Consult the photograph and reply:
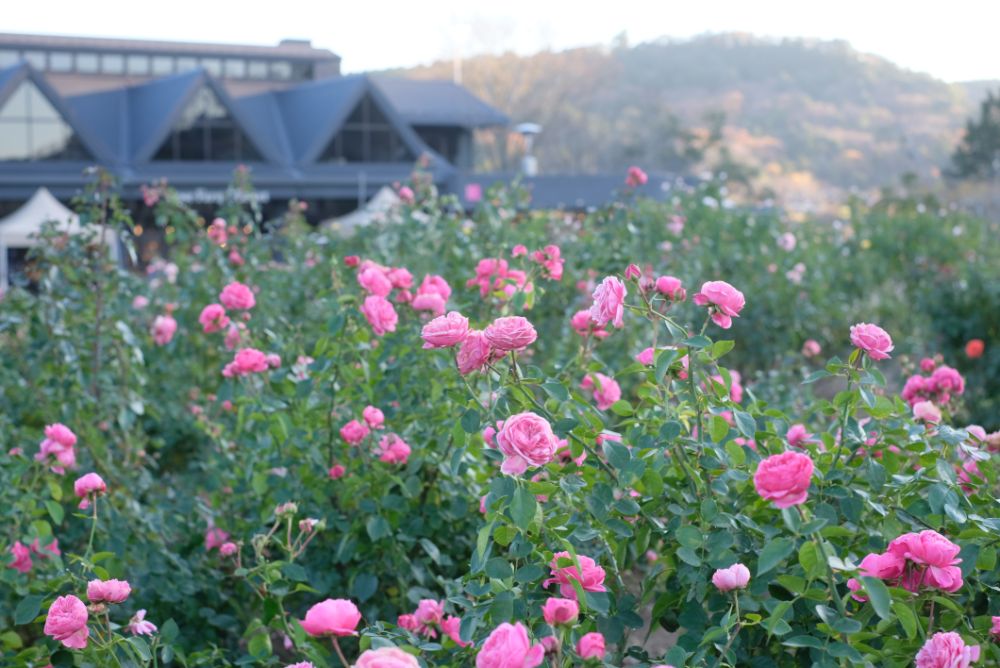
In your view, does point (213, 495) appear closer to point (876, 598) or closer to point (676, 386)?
point (676, 386)

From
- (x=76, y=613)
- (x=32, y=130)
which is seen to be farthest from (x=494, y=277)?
(x=32, y=130)

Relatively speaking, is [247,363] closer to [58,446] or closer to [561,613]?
[58,446]

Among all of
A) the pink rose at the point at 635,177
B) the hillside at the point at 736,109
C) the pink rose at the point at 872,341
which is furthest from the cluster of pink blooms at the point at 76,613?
the hillside at the point at 736,109

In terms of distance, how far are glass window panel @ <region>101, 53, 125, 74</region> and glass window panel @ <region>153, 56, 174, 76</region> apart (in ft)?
3.04

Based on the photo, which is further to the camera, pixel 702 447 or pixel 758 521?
pixel 758 521

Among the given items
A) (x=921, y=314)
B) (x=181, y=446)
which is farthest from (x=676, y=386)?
(x=921, y=314)

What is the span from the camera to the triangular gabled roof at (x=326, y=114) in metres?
A: 24.6

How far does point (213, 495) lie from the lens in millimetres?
3072

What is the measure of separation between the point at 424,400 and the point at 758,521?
3.28ft

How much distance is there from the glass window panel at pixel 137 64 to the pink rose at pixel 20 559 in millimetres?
32474

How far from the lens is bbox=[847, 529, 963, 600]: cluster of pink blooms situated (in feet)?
4.91

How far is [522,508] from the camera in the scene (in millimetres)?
1521

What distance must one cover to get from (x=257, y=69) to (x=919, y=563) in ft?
115

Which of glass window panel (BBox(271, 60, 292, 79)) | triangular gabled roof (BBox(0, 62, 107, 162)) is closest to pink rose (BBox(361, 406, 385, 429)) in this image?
triangular gabled roof (BBox(0, 62, 107, 162))
